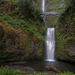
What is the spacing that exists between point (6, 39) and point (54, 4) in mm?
20086

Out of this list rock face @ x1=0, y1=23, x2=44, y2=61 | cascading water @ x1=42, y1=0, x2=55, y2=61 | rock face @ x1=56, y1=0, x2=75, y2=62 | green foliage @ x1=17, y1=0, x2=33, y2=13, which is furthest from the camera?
green foliage @ x1=17, y1=0, x2=33, y2=13

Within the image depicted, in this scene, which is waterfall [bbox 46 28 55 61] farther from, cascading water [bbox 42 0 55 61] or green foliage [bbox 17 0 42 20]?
green foliage [bbox 17 0 42 20]

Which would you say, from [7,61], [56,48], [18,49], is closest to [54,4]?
[56,48]

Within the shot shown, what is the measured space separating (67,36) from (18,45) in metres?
7.13

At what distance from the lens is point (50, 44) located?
14.3 metres

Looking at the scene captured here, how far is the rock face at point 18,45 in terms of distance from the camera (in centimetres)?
1080

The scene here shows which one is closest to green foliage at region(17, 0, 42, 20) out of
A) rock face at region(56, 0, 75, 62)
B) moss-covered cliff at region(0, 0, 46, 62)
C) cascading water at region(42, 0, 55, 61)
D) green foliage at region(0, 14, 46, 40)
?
moss-covered cliff at region(0, 0, 46, 62)

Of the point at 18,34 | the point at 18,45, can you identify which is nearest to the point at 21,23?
the point at 18,34

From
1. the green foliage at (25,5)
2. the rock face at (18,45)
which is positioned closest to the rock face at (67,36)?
the rock face at (18,45)

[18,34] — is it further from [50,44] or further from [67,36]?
[67,36]

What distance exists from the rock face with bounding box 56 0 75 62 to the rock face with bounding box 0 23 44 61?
Result: 2989 millimetres

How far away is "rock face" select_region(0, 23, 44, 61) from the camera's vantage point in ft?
35.4

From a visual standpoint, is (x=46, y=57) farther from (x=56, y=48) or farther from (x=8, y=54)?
(x=8, y=54)

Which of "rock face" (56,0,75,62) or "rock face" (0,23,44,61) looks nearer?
"rock face" (0,23,44,61)
